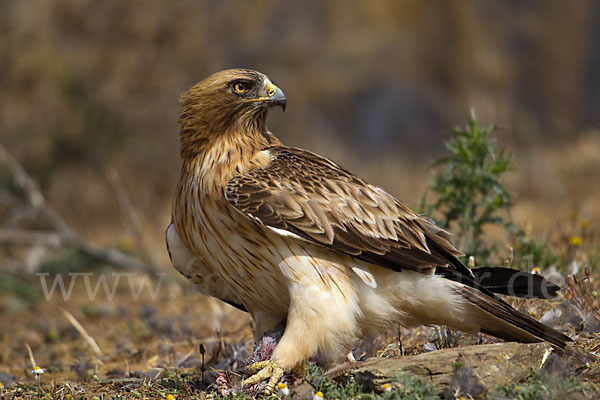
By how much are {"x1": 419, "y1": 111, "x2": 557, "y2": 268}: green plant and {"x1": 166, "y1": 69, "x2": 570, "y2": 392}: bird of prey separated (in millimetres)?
1189

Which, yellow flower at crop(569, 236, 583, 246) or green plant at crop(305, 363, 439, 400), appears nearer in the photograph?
green plant at crop(305, 363, 439, 400)

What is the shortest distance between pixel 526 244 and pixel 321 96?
42.4ft

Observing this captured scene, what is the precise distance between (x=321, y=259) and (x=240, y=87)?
120cm

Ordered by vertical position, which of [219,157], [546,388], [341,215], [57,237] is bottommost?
[57,237]

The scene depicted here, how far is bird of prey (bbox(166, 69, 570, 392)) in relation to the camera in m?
3.44

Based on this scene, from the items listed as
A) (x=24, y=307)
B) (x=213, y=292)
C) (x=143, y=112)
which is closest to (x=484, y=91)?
(x=143, y=112)

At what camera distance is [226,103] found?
159 inches

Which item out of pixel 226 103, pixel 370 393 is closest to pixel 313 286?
pixel 370 393

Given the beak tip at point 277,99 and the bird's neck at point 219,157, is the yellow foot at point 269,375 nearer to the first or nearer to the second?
the bird's neck at point 219,157

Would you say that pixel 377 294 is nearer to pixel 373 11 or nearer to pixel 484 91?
pixel 484 91

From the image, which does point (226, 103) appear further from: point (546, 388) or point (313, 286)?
point (546, 388)

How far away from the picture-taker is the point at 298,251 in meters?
3.53

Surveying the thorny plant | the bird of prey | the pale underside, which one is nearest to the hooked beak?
the bird of prey

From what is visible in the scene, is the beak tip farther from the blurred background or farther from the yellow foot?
the blurred background
